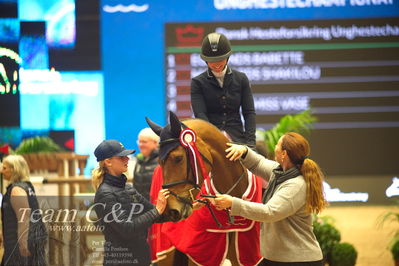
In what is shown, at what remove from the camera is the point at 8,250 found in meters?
4.39

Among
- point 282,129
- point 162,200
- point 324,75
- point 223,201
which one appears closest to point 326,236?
point 282,129

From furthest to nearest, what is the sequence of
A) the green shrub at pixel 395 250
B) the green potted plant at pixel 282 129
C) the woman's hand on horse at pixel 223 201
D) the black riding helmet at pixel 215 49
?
the green potted plant at pixel 282 129, the green shrub at pixel 395 250, the black riding helmet at pixel 215 49, the woman's hand on horse at pixel 223 201

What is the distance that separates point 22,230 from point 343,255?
12.2 ft

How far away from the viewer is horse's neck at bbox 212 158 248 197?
376cm

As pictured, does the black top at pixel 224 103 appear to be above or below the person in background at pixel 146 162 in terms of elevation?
above

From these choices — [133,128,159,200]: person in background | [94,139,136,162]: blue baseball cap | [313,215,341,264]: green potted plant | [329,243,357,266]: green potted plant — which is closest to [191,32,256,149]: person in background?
[94,139,136,162]: blue baseball cap

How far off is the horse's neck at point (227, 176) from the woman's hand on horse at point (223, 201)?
257 millimetres

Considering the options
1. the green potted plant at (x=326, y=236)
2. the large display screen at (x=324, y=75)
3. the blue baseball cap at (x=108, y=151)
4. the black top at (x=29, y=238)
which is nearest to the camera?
the blue baseball cap at (x=108, y=151)

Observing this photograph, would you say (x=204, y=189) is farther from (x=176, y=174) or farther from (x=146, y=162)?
(x=146, y=162)

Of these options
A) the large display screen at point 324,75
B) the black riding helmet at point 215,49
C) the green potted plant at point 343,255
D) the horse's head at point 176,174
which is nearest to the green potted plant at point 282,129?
the large display screen at point 324,75

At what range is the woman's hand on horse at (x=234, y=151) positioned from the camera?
12.3 feet

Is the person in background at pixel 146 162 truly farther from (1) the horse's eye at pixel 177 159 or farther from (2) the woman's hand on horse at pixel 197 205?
(1) the horse's eye at pixel 177 159

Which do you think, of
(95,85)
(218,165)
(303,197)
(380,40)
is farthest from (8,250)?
(380,40)

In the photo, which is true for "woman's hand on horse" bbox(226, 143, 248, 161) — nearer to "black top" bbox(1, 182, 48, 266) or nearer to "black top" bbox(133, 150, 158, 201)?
"black top" bbox(1, 182, 48, 266)
